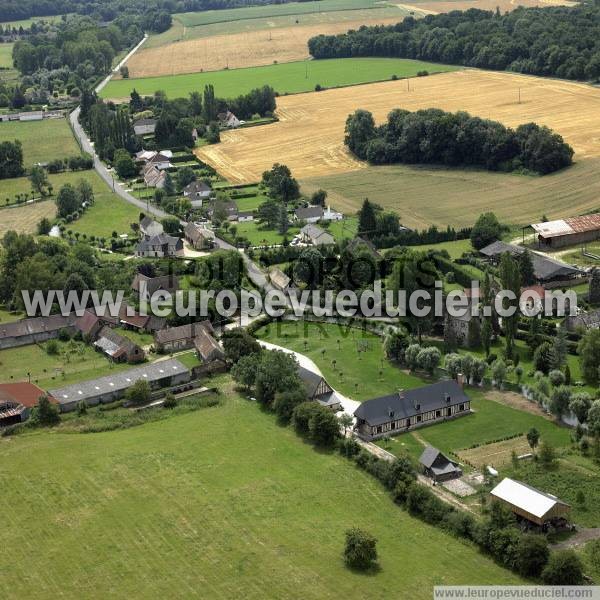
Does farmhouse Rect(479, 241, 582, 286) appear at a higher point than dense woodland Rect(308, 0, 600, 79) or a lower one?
lower

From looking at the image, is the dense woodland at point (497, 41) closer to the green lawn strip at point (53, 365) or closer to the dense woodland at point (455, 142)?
the dense woodland at point (455, 142)

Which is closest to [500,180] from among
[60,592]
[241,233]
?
[241,233]

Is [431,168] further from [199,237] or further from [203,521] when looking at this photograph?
[203,521]

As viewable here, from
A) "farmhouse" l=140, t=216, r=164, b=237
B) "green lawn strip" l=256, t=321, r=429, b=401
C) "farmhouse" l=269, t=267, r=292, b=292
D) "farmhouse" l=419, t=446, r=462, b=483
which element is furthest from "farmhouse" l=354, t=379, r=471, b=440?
"farmhouse" l=140, t=216, r=164, b=237

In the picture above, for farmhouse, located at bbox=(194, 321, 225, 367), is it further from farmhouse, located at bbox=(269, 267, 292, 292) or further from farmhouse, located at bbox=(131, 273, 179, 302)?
farmhouse, located at bbox=(269, 267, 292, 292)

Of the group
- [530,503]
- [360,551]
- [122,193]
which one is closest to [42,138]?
[122,193]

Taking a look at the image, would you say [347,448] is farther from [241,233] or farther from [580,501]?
[241,233]
